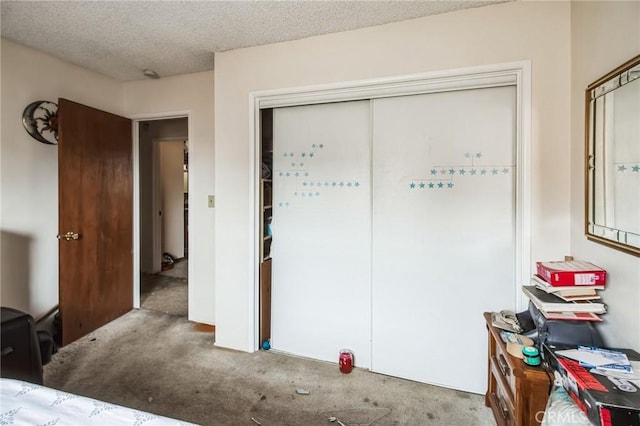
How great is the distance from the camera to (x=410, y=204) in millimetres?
2023

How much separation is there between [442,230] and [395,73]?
107 cm

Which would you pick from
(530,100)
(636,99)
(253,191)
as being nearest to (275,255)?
(253,191)

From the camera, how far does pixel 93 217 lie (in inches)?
106

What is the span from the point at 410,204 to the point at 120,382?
2.26 m

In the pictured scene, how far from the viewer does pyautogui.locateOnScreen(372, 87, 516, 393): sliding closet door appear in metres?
1.85

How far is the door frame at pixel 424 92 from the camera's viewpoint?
1.73 m

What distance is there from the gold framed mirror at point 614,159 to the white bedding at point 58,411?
5.42 ft

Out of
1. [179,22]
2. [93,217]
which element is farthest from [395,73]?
[93,217]

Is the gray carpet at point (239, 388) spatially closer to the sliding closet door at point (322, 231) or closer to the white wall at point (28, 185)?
the sliding closet door at point (322, 231)

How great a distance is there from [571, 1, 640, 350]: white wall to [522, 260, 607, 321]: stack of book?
42 millimetres

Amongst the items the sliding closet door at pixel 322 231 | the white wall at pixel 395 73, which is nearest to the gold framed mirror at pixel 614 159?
the white wall at pixel 395 73

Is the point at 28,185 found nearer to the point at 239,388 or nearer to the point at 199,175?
the point at 199,175

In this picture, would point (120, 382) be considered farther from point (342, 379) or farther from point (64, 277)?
point (342, 379)

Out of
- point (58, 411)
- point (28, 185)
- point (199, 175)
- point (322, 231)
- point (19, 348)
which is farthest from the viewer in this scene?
point (199, 175)
